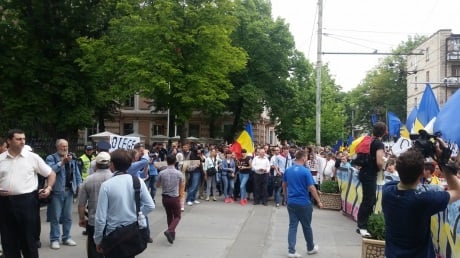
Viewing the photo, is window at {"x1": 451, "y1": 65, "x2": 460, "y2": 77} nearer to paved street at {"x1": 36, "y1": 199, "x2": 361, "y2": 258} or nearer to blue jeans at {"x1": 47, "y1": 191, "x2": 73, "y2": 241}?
paved street at {"x1": 36, "y1": 199, "x2": 361, "y2": 258}

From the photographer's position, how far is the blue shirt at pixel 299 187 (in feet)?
30.0

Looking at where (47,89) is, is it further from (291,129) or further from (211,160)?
(291,129)

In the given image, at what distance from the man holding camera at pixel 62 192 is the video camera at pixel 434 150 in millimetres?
6772

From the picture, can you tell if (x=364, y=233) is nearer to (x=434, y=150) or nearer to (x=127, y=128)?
(x=434, y=150)

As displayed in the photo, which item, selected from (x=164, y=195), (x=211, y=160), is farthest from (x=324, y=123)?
(x=164, y=195)

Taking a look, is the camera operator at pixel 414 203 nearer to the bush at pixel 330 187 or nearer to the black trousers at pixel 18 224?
the black trousers at pixel 18 224

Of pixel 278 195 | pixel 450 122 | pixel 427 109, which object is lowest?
pixel 278 195

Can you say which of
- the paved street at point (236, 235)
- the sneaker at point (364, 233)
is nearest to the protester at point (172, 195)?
the paved street at point (236, 235)

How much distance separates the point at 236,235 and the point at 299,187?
2.65 meters

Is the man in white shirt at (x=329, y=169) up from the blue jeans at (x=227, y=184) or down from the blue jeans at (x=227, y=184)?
up

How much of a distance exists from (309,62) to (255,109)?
294 inches

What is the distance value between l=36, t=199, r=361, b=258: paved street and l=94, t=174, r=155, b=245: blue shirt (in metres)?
3.62

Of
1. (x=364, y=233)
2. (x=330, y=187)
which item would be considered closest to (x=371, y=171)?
(x=364, y=233)

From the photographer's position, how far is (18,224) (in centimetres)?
710
